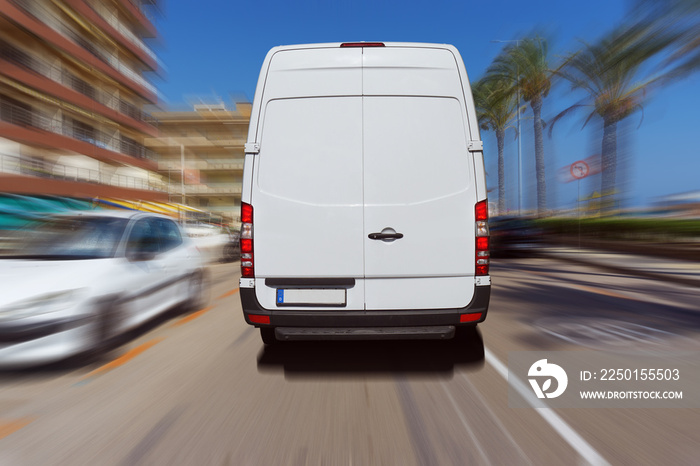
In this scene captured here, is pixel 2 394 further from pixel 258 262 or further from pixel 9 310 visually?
pixel 258 262

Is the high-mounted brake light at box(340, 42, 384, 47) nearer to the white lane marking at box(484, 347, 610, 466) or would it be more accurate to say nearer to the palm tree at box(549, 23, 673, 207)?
the white lane marking at box(484, 347, 610, 466)

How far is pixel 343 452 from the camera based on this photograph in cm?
268

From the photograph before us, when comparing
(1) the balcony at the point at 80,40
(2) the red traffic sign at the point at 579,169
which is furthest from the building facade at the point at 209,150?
(2) the red traffic sign at the point at 579,169

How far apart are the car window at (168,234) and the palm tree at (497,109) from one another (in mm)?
20910

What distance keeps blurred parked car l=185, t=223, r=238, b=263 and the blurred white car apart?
1119 centimetres

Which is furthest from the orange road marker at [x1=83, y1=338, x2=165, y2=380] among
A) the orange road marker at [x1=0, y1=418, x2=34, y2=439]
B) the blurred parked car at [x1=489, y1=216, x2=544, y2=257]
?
the blurred parked car at [x1=489, y1=216, x2=544, y2=257]

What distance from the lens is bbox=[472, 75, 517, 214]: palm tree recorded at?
24.5 metres

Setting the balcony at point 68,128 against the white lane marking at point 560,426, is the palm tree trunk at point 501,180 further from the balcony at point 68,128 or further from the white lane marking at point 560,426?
the white lane marking at point 560,426

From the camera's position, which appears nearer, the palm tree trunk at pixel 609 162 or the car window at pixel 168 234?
the car window at pixel 168 234

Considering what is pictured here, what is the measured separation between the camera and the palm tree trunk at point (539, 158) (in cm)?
2330

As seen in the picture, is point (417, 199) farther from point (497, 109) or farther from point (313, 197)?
point (497, 109)

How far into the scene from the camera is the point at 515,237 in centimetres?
1769

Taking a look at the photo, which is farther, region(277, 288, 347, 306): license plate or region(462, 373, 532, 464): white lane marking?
region(277, 288, 347, 306): license plate
